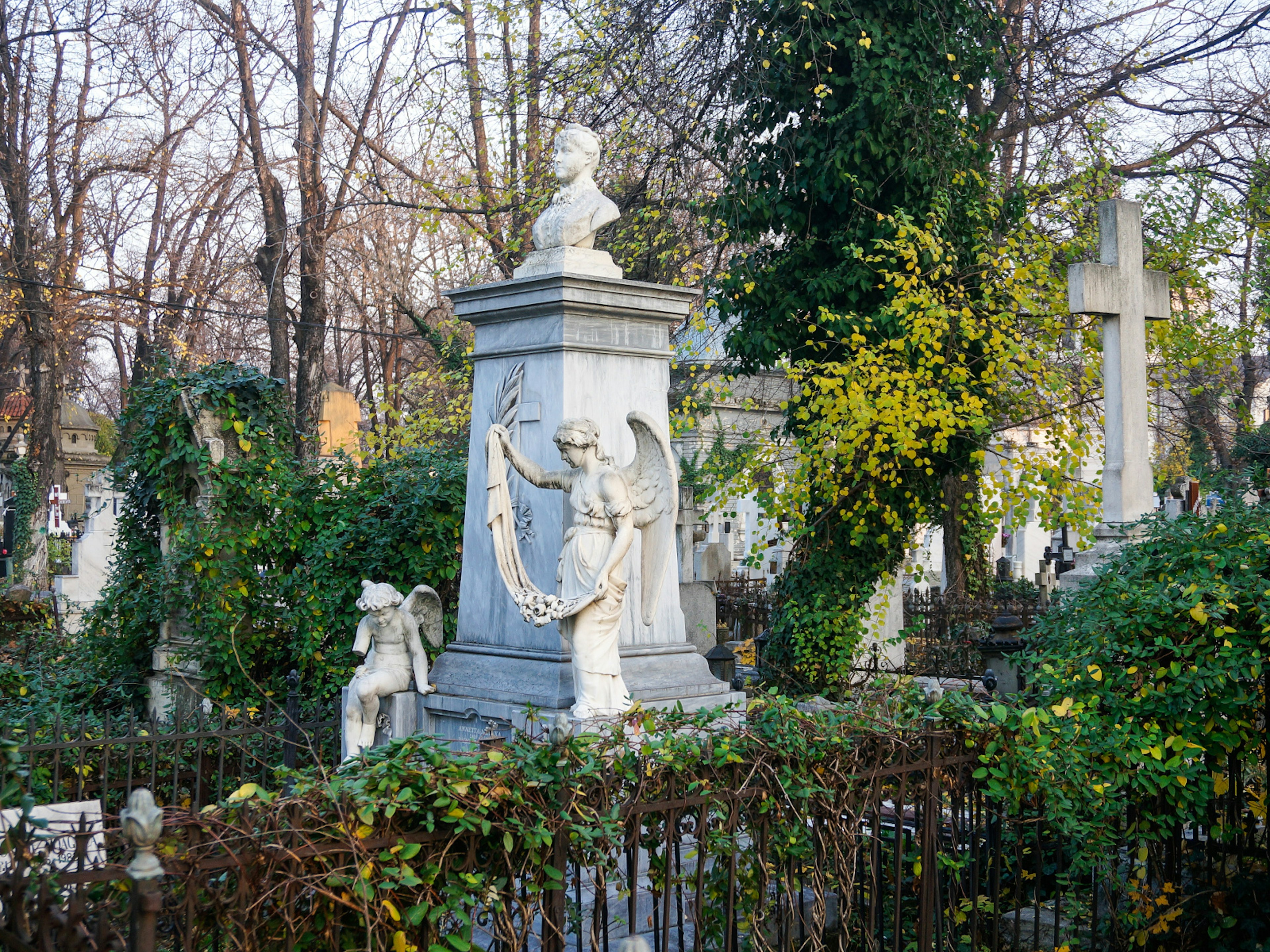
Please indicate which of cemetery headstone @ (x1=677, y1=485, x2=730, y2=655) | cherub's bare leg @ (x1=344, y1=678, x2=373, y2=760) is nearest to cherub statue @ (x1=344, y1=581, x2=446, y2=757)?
cherub's bare leg @ (x1=344, y1=678, x2=373, y2=760)

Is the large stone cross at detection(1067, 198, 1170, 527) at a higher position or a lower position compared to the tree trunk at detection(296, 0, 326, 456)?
lower

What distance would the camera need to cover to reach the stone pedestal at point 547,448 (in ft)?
22.5

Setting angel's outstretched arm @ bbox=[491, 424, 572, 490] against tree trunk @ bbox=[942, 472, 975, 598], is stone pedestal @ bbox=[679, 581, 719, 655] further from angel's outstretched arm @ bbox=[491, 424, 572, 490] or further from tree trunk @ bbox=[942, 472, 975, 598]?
angel's outstretched arm @ bbox=[491, 424, 572, 490]

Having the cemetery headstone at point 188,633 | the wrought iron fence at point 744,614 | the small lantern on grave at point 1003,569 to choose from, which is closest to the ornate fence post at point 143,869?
the cemetery headstone at point 188,633

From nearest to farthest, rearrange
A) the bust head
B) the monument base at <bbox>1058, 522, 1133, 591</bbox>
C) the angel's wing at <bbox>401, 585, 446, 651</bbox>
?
the bust head
the angel's wing at <bbox>401, 585, 446, 651</bbox>
the monument base at <bbox>1058, 522, 1133, 591</bbox>

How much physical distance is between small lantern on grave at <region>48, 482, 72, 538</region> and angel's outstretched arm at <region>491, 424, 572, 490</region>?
1983 cm

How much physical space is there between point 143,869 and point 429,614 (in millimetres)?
5267

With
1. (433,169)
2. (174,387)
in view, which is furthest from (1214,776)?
(433,169)

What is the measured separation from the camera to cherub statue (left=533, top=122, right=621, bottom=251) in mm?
7176

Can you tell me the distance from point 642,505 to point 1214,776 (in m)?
2.94

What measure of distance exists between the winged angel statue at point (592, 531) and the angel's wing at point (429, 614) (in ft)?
4.14

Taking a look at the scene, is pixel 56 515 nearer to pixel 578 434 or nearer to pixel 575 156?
pixel 575 156

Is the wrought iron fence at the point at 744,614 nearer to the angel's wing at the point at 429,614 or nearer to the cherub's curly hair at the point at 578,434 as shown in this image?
the angel's wing at the point at 429,614

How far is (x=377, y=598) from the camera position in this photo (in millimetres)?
6926
